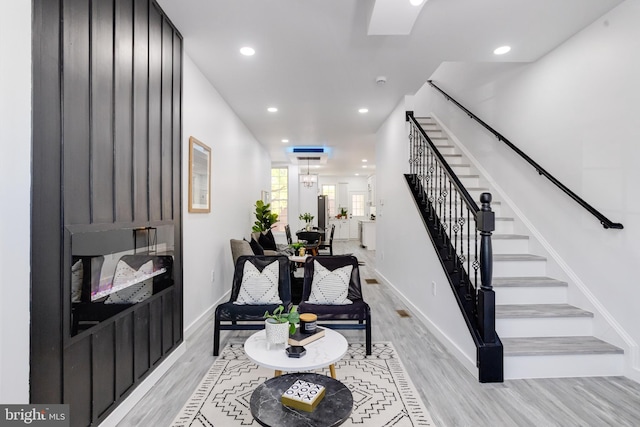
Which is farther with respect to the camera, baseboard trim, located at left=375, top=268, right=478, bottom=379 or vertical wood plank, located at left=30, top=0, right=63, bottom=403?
baseboard trim, located at left=375, top=268, right=478, bottom=379

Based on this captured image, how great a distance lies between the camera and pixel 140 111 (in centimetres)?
232

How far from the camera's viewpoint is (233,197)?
528 cm

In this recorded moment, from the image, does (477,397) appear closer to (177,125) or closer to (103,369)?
(103,369)

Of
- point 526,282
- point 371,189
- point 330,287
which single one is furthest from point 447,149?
point 371,189

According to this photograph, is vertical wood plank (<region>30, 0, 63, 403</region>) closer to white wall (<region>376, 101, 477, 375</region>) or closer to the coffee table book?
the coffee table book

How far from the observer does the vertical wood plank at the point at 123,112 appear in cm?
204

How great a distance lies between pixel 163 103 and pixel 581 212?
3.81m

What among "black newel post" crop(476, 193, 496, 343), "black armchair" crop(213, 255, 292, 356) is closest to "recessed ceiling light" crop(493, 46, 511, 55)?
"black newel post" crop(476, 193, 496, 343)

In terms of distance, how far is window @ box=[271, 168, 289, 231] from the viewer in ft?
33.8

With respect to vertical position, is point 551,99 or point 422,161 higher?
point 551,99

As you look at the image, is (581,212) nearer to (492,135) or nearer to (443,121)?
(492,135)

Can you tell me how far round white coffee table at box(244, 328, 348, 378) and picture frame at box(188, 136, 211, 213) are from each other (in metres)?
1.81

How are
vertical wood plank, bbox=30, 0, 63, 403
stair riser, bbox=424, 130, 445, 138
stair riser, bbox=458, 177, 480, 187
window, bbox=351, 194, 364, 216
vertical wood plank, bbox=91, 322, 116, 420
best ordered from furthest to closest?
window, bbox=351, 194, 364, 216
stair riser, bbox=424, 130, 445, 138
stair riser, bbox=458, 177, 480, 187
vertical wood plank, bbox=91, 322, 116, 420
vertical wood plank, bbox=30, 0, 63, 403

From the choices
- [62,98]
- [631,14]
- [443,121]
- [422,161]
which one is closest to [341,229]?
[443,121]
